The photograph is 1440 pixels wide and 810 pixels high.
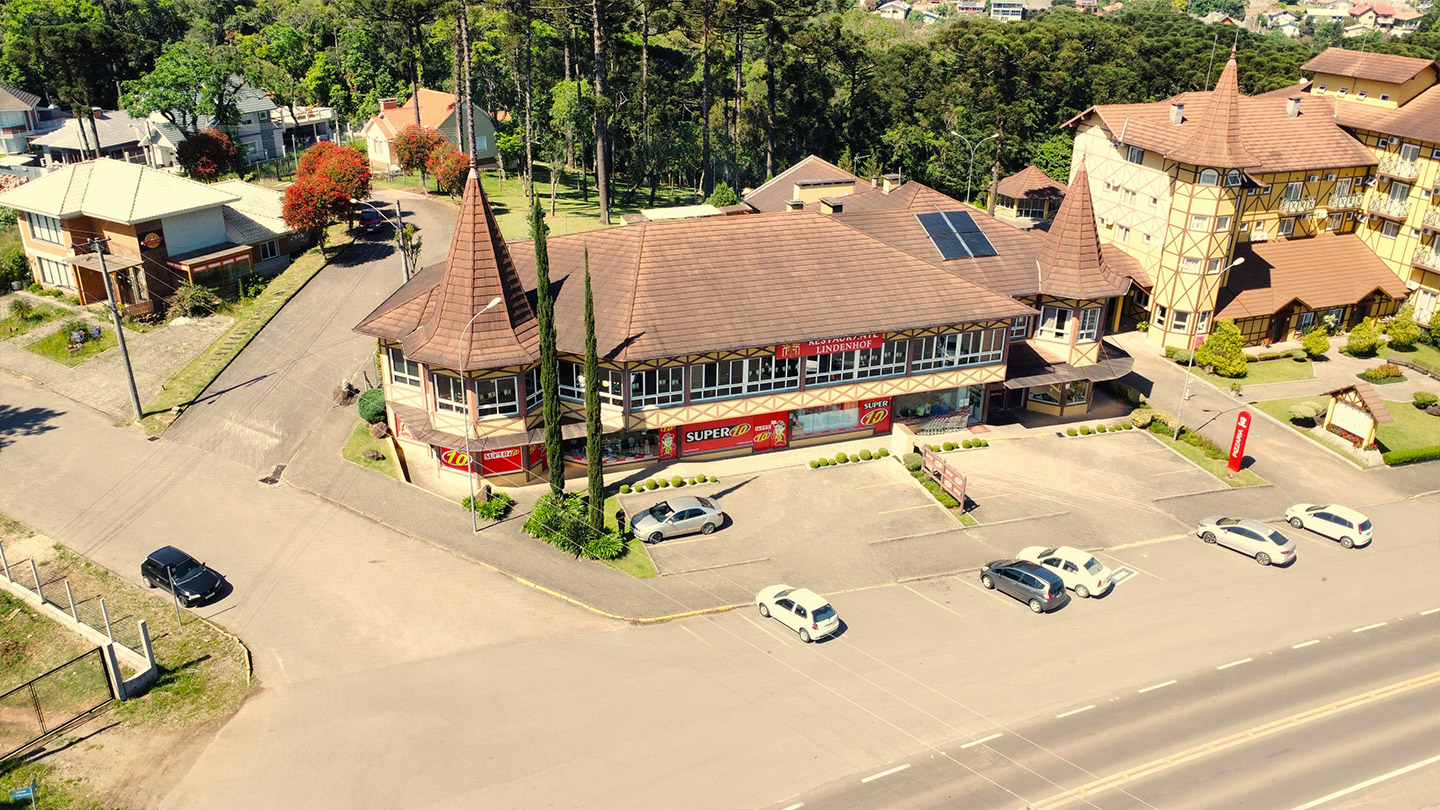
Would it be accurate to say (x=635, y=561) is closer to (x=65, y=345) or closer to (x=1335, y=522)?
(x=1335, y=522)

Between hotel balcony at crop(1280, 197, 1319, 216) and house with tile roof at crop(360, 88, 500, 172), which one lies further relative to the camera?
house with tile roof at crop(360, 88, 500, 172)

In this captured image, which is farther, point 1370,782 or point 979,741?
point 979,741

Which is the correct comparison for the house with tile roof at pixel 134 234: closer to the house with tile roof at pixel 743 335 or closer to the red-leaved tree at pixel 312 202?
the red-leaved tree at pixel 312 202

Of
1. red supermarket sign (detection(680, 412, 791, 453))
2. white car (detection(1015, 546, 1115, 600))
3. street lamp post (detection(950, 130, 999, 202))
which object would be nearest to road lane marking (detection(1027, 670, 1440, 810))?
white car (detection(1015, 546, 1115, 600))

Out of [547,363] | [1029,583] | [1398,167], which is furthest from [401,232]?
[1398,167]

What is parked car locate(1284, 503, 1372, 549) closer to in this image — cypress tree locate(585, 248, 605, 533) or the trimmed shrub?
cypress tree locate(585, 248, 605, 533)

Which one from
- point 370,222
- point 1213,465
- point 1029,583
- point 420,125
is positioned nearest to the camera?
point 1029,583
